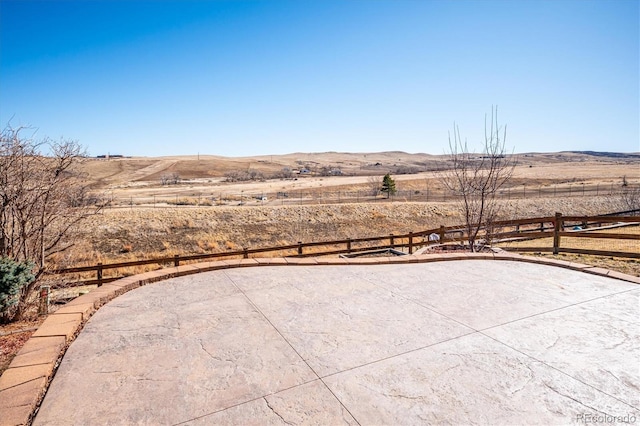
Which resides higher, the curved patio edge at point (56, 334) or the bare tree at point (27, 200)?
the bare tree at point (27, 200)

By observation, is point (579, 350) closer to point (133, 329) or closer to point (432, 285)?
point (432, 285)

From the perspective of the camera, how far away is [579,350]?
10.4 ft

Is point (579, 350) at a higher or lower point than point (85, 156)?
lower

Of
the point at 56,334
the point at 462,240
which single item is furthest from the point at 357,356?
the point at 462,240

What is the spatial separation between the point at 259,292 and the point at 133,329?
5.28ft

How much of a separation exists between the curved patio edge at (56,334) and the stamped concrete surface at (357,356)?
0.10 meters

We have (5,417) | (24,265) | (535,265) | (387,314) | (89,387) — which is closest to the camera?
(5,417)

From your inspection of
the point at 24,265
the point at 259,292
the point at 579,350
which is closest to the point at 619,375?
the point at 579,350

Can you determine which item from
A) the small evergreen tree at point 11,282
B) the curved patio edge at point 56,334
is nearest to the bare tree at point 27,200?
the small evergreen tree at point 11,282

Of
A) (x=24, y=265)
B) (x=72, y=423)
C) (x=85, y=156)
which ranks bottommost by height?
(x=72, y=423)

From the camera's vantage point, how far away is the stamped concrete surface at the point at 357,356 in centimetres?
242

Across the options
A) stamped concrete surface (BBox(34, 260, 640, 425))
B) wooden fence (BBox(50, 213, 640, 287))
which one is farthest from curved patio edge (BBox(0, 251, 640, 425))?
wooden fence (BBox(50, 213, 640, 287))

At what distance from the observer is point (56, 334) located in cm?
344

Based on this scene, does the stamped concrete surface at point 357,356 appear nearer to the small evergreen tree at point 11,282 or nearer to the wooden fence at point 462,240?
the small evergreen tree at point 11,282
